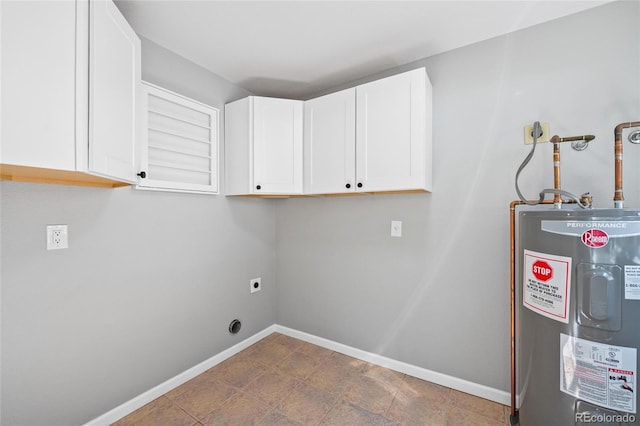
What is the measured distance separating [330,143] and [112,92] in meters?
1.35

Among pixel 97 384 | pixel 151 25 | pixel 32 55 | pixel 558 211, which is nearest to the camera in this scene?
pixel 32 55

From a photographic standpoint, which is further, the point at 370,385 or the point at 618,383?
the point at 370,385

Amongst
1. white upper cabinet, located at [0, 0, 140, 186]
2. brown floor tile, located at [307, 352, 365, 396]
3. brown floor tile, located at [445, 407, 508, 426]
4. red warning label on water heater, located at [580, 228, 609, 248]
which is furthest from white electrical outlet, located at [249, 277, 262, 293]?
red warning label on water heater, located at [580, 228, 609, 248]

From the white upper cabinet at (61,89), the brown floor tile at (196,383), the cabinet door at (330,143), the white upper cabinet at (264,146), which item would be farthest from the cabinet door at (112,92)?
the brown floor tile at (196,383)

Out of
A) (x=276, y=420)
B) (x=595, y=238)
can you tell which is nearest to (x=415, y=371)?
(x=276, y=420)

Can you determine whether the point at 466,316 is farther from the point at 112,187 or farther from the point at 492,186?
the point at 112,187

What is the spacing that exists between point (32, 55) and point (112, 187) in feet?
2.73

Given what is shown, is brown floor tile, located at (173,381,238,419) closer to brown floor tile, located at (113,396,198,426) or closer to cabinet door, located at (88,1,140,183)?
brown floor tile, located at (113,396,198,426)

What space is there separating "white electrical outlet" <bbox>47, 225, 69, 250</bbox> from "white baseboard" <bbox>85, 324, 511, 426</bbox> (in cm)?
102

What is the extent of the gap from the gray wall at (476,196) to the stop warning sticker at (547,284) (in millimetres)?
431

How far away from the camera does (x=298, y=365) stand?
2.22 metres

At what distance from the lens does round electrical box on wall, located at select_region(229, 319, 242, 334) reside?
238 centimetres

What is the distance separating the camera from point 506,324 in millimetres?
1742

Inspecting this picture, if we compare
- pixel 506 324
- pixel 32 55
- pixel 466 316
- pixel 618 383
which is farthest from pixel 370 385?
pixel 32 55
